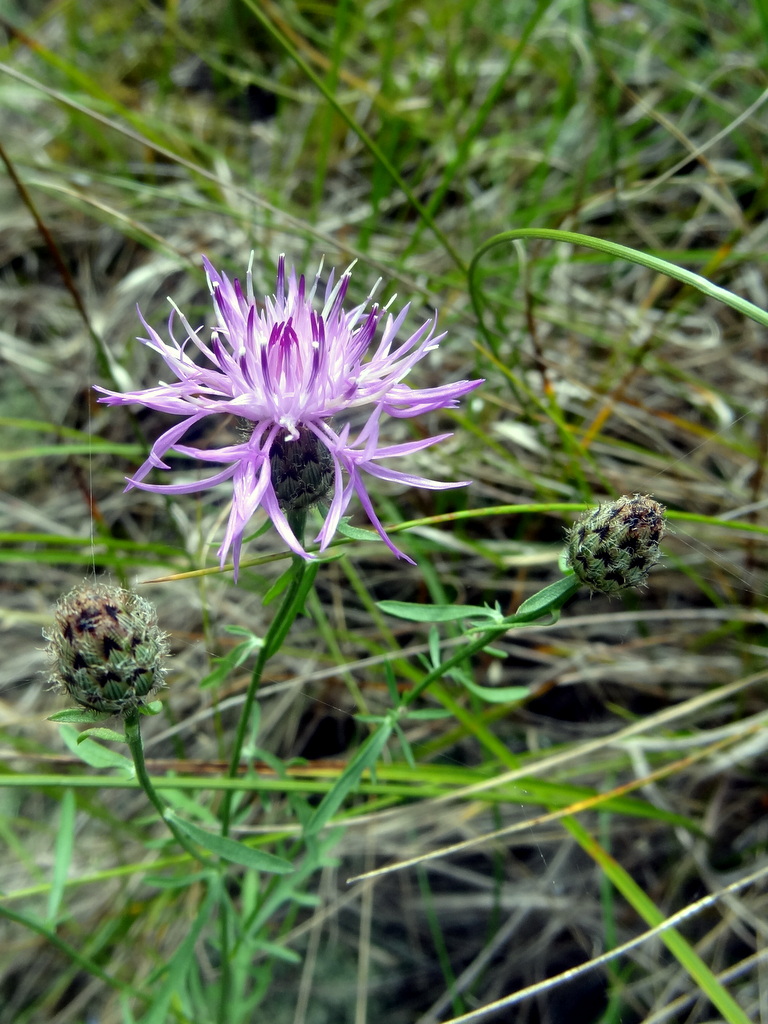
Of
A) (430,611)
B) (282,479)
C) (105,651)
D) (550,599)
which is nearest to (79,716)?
(105,651)

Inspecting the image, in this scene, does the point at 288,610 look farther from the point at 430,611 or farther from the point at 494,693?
the point at 494,693

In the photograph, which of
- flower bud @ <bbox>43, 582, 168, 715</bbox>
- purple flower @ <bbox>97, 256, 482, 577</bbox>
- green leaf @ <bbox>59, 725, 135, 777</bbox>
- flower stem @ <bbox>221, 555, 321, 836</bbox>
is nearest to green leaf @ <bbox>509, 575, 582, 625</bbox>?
purple flower @ <bbox>97, 256, 482, 577</bbox>

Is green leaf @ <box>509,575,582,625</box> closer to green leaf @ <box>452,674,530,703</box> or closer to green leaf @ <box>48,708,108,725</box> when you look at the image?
green leaf @ <box>452,674,530,703</box>

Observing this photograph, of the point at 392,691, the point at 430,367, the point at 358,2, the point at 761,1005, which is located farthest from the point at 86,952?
the point at 358,2

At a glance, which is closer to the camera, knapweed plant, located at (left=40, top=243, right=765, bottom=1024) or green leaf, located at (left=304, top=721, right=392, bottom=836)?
knapweed plant, located at (left=40, top=243, right=765, bottom=1024)

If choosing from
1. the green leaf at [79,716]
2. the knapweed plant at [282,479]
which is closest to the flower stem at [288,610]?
the knapweed plant at [282,479]

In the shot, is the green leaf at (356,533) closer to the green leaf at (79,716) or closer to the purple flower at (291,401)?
the purple flower at (291,401)
